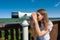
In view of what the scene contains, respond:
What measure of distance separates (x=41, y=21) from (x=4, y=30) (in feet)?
3.37

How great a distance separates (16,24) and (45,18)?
3.58 ft

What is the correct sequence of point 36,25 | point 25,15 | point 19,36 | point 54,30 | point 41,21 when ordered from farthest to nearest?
point 54,30, point 19,36, point 25,15, point 41,21, point 36,25

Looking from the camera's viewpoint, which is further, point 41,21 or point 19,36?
point 19,36

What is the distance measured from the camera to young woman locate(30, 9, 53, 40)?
2075mm

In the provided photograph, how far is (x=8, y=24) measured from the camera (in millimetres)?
3102

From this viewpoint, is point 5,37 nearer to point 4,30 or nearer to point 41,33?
point 4,30

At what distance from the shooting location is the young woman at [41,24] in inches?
81.7

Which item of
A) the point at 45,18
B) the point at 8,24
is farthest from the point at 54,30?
the point at 45,18

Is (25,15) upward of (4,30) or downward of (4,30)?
upward

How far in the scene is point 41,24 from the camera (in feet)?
7.29

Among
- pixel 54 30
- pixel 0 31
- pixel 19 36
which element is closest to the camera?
pixel 0 31

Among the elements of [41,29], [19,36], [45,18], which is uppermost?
[45,18]

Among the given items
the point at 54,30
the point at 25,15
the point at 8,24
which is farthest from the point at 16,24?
the point at 54,30

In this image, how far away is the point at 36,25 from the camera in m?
2.07
